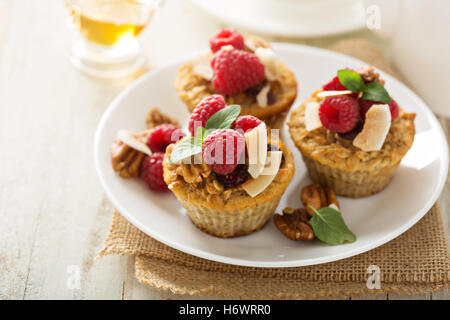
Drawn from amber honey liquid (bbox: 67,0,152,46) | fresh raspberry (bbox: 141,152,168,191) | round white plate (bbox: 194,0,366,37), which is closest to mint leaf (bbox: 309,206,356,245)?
fresh raspberry (bbox: 141,152,168,191)

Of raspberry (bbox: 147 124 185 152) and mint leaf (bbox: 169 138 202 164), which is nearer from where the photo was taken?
mint leaf (bbox: 169 138 202 164)

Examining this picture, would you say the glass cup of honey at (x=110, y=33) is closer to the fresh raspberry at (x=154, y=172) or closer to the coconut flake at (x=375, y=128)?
the fresh raspberry at (x=154, y=172)

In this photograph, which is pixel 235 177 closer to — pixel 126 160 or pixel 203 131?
pixel 203 131

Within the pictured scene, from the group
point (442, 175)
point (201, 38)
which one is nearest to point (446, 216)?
point (442, 175)

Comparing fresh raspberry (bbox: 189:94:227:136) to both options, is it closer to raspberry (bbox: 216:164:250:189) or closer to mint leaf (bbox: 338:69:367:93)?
raspberry (bbox: 216:164:250:189)

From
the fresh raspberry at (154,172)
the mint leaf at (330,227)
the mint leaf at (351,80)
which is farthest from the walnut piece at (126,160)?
the mint leaf at (351,80)

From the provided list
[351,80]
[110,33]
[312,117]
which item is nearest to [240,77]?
[312,117]
